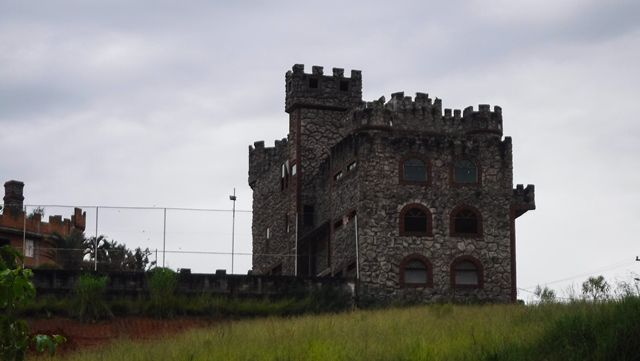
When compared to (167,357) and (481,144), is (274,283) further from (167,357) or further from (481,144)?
(167,357)

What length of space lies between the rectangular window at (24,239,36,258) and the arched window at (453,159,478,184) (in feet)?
72.5

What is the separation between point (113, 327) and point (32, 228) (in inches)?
744

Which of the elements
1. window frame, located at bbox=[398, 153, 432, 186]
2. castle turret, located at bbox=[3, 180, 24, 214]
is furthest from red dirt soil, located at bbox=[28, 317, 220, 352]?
castle turret, located at bbox=[3, 180, 24, 214]

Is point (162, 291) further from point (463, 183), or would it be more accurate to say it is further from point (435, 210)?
point (463, 183)

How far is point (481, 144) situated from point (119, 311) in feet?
60.1

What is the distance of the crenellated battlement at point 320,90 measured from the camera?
199 feet

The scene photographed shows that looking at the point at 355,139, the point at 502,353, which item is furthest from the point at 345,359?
the point at 355,139

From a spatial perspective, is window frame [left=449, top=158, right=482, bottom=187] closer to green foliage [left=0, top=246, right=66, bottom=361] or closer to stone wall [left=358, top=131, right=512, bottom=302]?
stone wall [left=358, top=131, right=512, bottom=302]

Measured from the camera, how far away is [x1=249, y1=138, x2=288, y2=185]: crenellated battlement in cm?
6775

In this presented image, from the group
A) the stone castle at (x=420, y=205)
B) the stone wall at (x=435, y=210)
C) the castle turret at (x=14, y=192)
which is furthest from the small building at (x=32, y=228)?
the stone wall at (x=435, y=210)

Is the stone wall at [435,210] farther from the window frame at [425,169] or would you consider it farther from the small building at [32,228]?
the small building at [32,228]

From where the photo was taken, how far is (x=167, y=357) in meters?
31.6

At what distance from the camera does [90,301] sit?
4831cm

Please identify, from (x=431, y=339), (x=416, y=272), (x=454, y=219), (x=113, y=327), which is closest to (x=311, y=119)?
(x=454, y=219)
